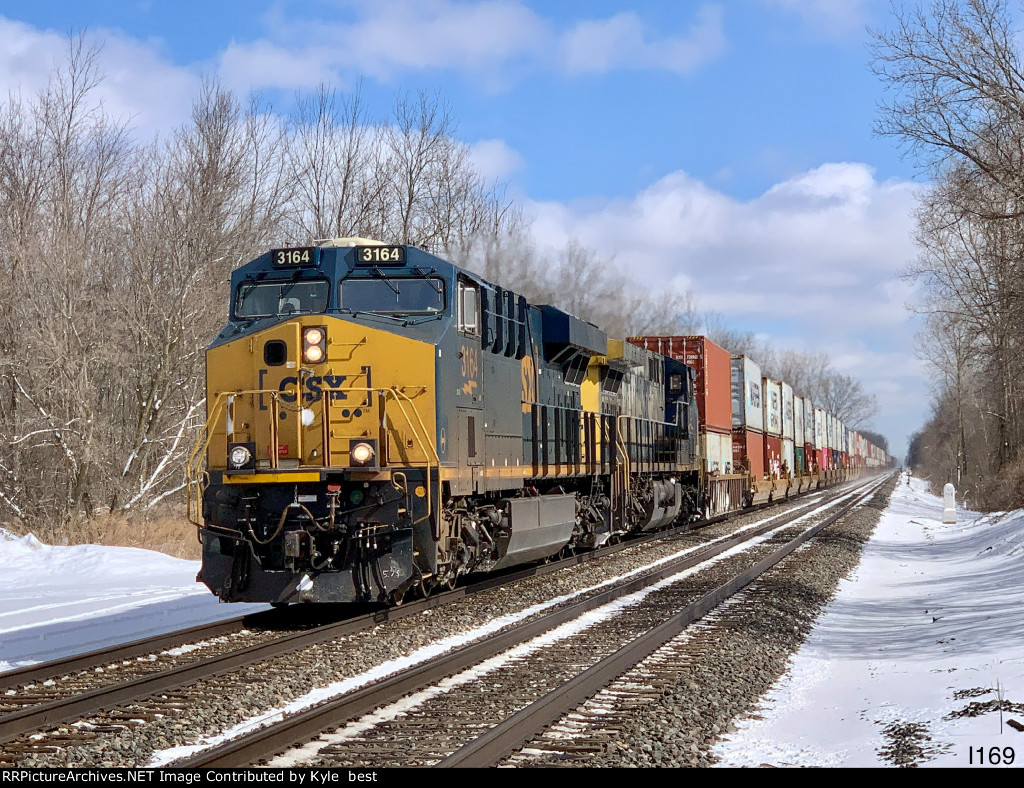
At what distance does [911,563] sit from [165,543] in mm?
14626

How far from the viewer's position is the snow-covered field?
603cm

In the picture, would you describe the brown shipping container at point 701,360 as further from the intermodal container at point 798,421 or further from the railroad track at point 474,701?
the intermodal container at point 798,421

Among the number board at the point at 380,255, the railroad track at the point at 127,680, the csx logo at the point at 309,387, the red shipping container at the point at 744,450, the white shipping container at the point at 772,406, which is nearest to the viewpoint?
the railroad track at the point at 127,680

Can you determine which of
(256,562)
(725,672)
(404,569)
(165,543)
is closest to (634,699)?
(725,672)

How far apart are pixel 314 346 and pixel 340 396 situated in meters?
0.59

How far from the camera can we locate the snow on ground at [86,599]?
10.4 meters

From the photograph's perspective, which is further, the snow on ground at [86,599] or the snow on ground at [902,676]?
the snow on ground at [86,599]

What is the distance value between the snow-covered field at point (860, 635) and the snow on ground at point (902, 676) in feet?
0.06

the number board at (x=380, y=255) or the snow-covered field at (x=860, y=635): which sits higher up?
the number board at (x=380, y=255)

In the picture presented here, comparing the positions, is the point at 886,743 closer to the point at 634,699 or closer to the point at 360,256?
the point at 634,699

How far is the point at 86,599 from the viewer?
43.8ft

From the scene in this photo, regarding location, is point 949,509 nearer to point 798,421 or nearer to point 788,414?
point 788,414

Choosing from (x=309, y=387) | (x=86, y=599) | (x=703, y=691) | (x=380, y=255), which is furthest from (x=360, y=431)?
(x=86, y=599)

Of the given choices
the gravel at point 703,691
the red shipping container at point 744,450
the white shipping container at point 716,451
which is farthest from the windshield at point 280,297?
the red shipping container at point 744,450
